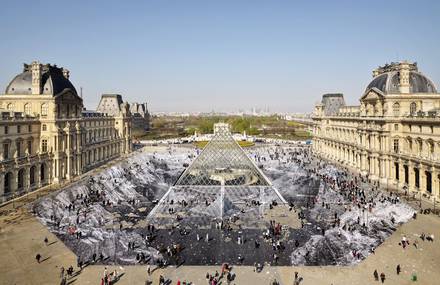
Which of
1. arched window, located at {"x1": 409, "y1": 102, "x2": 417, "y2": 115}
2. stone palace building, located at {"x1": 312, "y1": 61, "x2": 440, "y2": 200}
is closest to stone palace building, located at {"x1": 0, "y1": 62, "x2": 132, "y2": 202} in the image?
stone palace building, located at {"x1": 312, "y1": 61, "x2": 440, "y2": 200}

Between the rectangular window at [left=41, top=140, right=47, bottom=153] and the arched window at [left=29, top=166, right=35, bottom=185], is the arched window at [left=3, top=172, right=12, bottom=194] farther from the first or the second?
the rectangular window at [left=41, top=140, right=47, bottom=153]

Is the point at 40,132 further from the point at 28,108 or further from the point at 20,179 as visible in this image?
the point at 20,179

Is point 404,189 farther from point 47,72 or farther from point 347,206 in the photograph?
point 47,72

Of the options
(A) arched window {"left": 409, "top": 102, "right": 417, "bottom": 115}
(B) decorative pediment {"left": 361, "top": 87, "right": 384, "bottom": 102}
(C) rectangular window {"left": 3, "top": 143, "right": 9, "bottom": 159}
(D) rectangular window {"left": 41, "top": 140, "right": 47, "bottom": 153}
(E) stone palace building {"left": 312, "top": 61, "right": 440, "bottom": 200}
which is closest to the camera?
(C) rectangular window {"left": 3, "top": 143, "right": 9, "bottom": 159}

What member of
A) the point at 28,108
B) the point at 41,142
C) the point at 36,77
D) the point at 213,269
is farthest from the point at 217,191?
the point at 36,77

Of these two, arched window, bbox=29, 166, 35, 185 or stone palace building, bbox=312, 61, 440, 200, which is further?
arched window, bbox=29, 166, 35, 185
